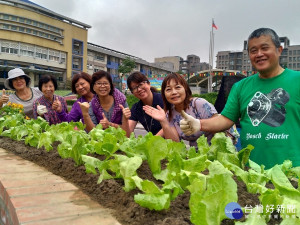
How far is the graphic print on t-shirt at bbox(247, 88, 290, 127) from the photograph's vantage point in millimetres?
1962

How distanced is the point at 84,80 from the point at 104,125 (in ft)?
2.83

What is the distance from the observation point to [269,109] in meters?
1.99

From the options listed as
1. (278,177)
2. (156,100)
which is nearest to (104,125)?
(156,100)

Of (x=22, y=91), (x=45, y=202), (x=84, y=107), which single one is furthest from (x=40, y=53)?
(x=45, y=202)

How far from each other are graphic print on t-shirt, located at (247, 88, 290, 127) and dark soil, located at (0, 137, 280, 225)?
78cm

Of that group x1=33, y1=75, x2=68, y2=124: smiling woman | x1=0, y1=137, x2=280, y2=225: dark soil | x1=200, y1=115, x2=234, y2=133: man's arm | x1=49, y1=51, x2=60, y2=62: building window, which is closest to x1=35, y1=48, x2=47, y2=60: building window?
x1=49, y1=51, x2=60, y2=62: building window

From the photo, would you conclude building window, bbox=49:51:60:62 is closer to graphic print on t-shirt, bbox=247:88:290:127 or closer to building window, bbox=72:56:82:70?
building window, bbox=72:56:82:70

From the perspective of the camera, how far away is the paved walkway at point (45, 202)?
1.11 meters

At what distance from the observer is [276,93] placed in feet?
6.54

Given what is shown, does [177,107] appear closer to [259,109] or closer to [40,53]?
[259,109]

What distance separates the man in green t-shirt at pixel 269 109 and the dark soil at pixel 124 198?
72 cm

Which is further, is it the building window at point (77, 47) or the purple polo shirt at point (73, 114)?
the building window at point (77, 47)

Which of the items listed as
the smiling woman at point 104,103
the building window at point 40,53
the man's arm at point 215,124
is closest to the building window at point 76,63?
the building window at point 40,53

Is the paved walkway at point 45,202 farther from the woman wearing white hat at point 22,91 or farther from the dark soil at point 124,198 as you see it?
the woman wearing white hat at point 22,91
